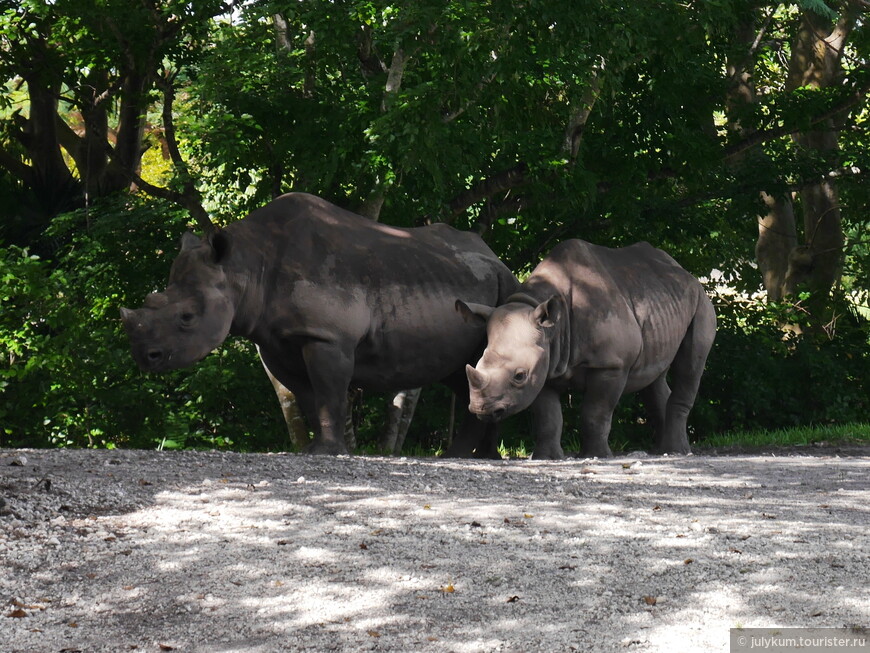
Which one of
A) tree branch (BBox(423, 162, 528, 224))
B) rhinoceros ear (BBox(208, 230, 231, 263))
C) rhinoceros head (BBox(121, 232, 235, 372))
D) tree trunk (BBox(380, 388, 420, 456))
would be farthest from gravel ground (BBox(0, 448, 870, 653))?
tree branch (BBox(423, 162, 528, 224))

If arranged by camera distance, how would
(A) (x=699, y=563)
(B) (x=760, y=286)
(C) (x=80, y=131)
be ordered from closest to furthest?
(A) (x=699, y=563) < (C) (x=80, y=131) < (B) (x=760, y=286)

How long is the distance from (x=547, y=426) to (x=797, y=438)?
4.46m

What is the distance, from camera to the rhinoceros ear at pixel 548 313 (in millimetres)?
9648

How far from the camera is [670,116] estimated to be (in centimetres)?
1421

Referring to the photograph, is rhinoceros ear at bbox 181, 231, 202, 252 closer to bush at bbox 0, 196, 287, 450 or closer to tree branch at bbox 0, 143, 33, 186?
bush at bbox 0, 196, 287, 450

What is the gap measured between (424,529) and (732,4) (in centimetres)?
992

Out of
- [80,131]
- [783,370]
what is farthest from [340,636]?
[80,131]

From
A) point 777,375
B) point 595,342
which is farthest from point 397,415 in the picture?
point 777,375

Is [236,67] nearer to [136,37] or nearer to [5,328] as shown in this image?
[136,37]

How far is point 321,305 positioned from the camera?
371 inches

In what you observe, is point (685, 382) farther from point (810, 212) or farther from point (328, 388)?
point (810, 212)

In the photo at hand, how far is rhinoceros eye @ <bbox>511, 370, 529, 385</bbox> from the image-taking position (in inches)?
371

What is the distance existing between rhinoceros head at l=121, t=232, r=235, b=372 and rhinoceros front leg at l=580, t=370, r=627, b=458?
3.13 m

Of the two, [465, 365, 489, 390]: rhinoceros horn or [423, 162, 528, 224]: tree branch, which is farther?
[423, 162, 528, 224]: tree branch
